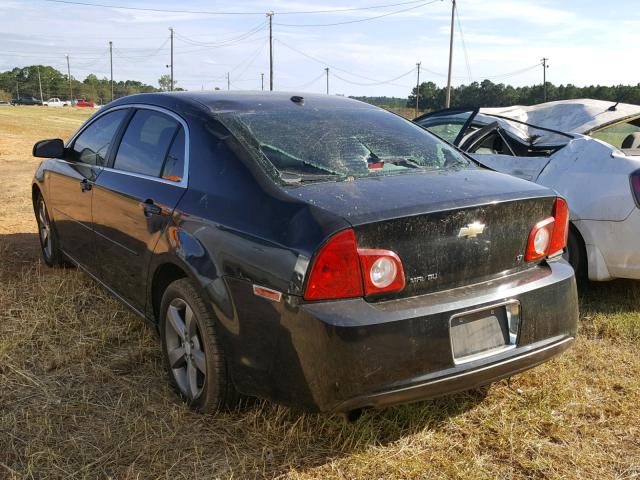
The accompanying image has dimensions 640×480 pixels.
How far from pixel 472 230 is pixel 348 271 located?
59 centimetres

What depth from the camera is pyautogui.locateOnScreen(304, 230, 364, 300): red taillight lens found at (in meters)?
2.19

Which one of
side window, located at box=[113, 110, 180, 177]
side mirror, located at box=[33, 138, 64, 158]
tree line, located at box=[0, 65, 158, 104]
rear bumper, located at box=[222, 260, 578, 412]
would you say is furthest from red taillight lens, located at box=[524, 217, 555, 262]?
tree line, located at box=[0, 65, 158, 104]

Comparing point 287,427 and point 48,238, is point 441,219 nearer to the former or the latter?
point 287,427

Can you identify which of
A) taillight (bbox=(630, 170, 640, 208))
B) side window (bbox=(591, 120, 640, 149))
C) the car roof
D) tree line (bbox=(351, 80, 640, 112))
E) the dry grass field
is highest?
tree line (bbox=(351, 80, 640, 112))

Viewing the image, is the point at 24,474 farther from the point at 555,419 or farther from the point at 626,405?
the point at 626,405

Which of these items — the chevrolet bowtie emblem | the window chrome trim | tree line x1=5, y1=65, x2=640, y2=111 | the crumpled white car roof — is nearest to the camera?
the chevrolet bowtie emblem

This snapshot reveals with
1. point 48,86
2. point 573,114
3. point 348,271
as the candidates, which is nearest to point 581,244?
point 573,114

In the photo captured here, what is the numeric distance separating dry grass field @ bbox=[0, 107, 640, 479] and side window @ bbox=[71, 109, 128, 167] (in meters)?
1.11

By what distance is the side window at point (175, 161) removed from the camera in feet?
9.70

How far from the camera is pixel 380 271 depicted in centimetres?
226

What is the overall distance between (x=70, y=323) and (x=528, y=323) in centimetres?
283

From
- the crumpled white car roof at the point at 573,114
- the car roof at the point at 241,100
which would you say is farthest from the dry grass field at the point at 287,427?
the crumpled white car roof at the point at 573,114

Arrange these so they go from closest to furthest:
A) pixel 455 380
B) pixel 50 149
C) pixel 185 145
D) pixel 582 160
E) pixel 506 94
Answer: pixel 455 380
pixel 185 145
pixel 50 149
pixel 582 160
pixel 506 94

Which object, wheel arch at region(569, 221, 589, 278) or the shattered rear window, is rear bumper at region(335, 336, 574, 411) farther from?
wheel arch at region(569, 221, 589, 278)
